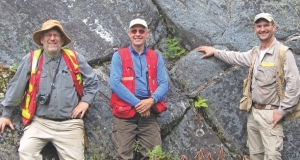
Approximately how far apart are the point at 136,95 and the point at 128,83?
0.28m

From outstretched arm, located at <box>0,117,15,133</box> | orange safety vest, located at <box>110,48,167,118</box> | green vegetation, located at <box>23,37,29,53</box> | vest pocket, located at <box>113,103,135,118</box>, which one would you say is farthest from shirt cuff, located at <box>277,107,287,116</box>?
green vegetation, located at <box>23,37,29,53</box>

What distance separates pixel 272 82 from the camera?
7.56m

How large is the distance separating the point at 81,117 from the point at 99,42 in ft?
8.03

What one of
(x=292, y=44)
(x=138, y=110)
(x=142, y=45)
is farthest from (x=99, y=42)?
(x=292, y=44)

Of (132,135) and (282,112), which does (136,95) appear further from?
(282,112)

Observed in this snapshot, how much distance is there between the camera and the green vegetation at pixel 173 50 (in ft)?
31.7

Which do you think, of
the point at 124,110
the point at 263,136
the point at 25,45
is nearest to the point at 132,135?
the point at 124,110

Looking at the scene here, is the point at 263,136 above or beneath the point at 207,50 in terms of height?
beneath

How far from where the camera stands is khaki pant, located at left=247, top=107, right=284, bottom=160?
7484 mm

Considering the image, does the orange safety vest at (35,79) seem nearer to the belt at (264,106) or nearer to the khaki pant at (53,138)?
the khaki pant at (53,138)

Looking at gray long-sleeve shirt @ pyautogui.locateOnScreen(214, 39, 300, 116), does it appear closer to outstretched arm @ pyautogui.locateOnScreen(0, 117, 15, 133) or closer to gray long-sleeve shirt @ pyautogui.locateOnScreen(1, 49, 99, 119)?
gray long-sleeve shirt @ pyautogui.locateOnScreen(1, 49, 99, 119)

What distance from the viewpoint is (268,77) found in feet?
24.8

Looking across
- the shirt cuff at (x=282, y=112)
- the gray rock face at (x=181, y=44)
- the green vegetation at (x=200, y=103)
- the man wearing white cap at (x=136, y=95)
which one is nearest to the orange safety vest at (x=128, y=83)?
the man wearing white cap at (x=136, y=95)

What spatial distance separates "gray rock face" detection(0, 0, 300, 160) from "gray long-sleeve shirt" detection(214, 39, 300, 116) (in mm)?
1247
